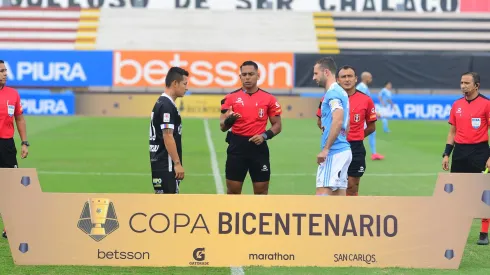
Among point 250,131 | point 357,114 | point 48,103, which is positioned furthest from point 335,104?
point 48,103

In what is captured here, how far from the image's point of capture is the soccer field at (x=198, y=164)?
8758 mm

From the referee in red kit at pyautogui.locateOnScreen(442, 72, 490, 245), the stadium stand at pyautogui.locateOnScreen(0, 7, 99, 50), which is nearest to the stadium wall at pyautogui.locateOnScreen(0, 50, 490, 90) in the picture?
the stadium stand at pyautogui.locateOnScreen(0, 7, 99, 50)

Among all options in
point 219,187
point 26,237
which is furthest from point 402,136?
point 26,237

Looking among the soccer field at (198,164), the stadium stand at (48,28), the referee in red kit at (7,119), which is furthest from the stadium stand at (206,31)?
the referee in red kit at (7,119)

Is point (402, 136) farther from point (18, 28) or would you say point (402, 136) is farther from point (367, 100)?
point (18, 28)

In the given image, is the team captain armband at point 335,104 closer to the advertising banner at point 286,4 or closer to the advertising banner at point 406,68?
the advertising banner at point 406,68

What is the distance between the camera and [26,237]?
27.7ft

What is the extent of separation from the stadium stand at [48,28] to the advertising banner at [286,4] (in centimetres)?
86

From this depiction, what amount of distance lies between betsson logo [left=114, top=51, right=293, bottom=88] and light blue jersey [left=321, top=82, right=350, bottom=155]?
3296 cm

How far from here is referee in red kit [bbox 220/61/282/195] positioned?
10.1 metres

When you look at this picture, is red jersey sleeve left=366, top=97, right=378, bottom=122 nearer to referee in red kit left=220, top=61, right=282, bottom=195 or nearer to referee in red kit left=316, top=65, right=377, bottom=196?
referee in red kit left=316, top=65, right=377, bottom=196

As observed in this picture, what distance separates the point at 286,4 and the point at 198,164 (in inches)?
1352

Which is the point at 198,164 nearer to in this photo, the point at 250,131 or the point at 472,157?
the point at 250,131

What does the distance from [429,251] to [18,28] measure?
4449 cm
